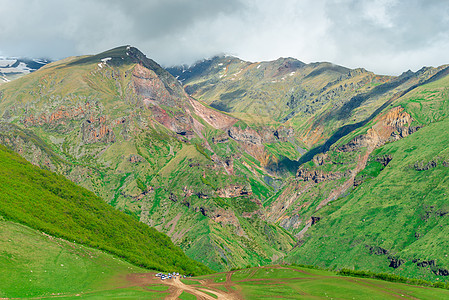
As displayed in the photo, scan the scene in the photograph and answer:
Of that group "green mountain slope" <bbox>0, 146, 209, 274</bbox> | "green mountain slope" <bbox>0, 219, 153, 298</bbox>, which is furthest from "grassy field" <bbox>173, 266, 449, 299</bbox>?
"green mountain slope" <bbox>0, 146, 209, 274</bbox>

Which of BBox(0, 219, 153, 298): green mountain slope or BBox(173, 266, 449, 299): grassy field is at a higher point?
BBox(0, 219, 153, 298): green mountain slope

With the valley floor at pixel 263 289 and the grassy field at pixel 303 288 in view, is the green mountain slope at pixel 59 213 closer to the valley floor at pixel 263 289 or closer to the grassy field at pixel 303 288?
the valley floor at pixel 263 289

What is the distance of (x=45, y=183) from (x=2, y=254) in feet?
354

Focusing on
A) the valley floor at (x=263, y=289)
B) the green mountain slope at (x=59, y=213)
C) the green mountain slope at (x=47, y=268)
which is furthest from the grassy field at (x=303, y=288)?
the green mountain slope at (x=59, y=213)

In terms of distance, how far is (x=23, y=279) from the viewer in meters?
79.5

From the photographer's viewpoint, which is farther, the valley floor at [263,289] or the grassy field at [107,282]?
the valley floor at [263,289]

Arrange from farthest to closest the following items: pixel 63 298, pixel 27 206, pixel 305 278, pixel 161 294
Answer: pixel 27 206, pixel 305 278, pixel 161 294, pixel 63 298

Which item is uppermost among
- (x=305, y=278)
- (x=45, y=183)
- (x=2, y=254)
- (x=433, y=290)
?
(x=45, y=183)

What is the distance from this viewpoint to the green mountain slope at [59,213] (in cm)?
12581

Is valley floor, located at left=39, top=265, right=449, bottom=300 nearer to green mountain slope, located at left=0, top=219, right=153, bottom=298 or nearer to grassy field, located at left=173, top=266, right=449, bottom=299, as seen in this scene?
grassy field, located at left=173, top=266, right=449, bottom=299

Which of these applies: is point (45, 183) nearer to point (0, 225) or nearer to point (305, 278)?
point (0, 225)

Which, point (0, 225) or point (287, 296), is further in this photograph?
point (0, 225)

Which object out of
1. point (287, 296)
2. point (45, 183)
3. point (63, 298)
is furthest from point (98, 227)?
point (287, 296)

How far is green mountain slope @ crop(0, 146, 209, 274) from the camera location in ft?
413
